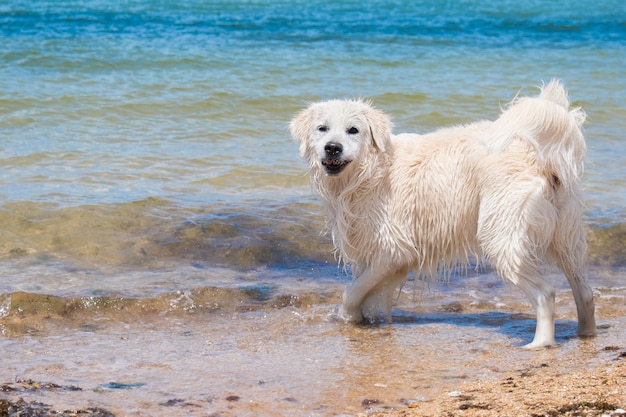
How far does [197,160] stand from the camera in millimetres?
9875

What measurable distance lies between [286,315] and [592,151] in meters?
6.19

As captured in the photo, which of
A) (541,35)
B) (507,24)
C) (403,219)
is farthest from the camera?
(507,24)

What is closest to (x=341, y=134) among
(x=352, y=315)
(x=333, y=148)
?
(x=333, y=148)

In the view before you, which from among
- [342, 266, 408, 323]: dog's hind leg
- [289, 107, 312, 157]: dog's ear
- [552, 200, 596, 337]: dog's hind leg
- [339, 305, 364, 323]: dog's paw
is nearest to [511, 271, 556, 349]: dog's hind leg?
[552, 200, 596, 337]: dog's hind leg

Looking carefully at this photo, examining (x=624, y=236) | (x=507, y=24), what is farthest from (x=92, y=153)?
(x=507, y=24)

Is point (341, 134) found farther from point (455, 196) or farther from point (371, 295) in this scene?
point (371, 295)

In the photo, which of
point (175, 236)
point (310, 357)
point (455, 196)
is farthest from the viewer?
point (175, 236)

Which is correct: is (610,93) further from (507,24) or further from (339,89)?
(507,24)

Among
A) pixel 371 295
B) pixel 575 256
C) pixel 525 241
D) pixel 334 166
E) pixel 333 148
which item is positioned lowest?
pixel 371 295

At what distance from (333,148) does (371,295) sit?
1.01m

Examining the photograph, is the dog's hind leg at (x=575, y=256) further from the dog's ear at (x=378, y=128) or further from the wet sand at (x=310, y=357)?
the dog's ear at (x=378, y=128)

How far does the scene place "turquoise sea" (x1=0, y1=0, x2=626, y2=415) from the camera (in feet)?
19.1

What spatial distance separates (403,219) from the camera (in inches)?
221

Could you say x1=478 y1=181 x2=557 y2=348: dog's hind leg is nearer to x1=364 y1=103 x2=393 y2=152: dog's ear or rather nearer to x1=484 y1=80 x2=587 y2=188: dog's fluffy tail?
x1=484 y1=80 x2=587 y2=188: dog's fluffy tail
